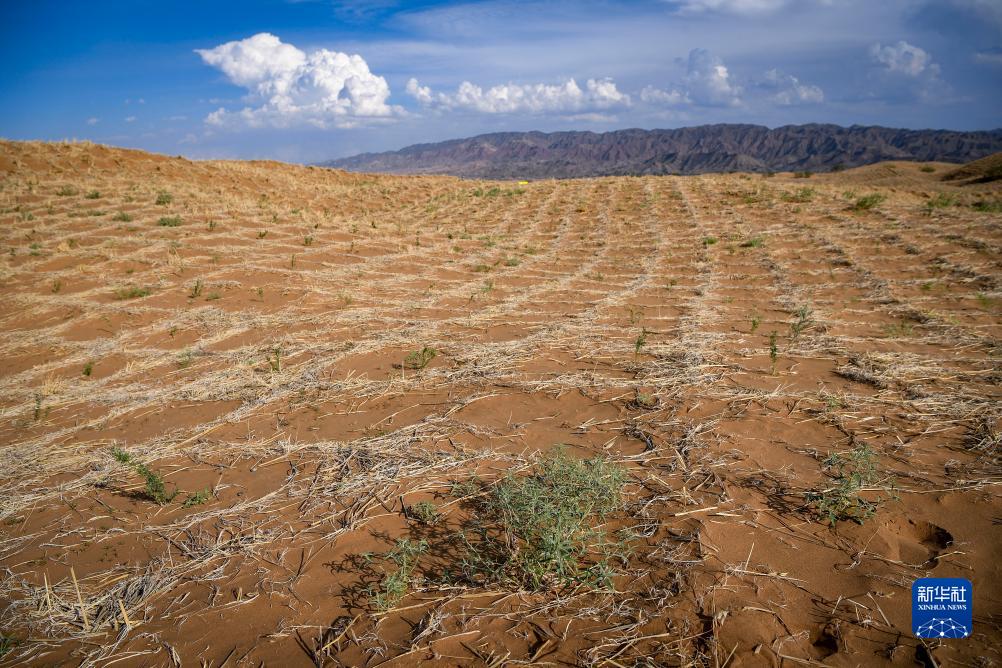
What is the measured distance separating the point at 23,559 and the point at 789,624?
347 centimetres

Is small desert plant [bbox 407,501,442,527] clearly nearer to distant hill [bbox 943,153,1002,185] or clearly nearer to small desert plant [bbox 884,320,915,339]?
small desert plant [bbox 884,320,915,339]

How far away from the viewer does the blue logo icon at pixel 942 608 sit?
1.69 metres

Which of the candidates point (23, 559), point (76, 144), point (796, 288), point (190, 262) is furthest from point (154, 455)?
point (76, 144)

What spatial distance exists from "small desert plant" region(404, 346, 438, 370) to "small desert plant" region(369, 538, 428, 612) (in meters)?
2.29

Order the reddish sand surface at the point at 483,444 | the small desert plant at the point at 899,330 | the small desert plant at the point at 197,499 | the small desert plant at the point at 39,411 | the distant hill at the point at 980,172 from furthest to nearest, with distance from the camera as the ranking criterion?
the distant hill at the point at 980,172 < the small desert plant at the point at 899,330 < the small desert plant at the point at 39,411 < the small desert plant at the point at 197,499 < the reddish sand surface at the point at 483,444

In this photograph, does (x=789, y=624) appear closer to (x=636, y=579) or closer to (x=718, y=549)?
(x=718, y=549)

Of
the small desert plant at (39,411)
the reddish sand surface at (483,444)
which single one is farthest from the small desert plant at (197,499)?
the small desert plant at (39,411)

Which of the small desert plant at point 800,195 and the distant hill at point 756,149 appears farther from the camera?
the distant hill at point 756,149

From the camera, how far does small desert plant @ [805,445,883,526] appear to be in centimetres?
224

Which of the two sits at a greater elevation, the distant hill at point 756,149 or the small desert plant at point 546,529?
the distant hill at point 756,149

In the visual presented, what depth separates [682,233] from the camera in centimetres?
1040

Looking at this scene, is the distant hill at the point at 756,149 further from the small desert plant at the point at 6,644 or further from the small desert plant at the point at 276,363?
the small desert plant at the point at 6,644

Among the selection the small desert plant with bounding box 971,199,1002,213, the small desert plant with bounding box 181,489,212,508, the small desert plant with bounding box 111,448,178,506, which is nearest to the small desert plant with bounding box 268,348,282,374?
the small desert plant with bounding box 111,448,178,506

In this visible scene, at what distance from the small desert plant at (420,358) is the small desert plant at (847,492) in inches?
120
